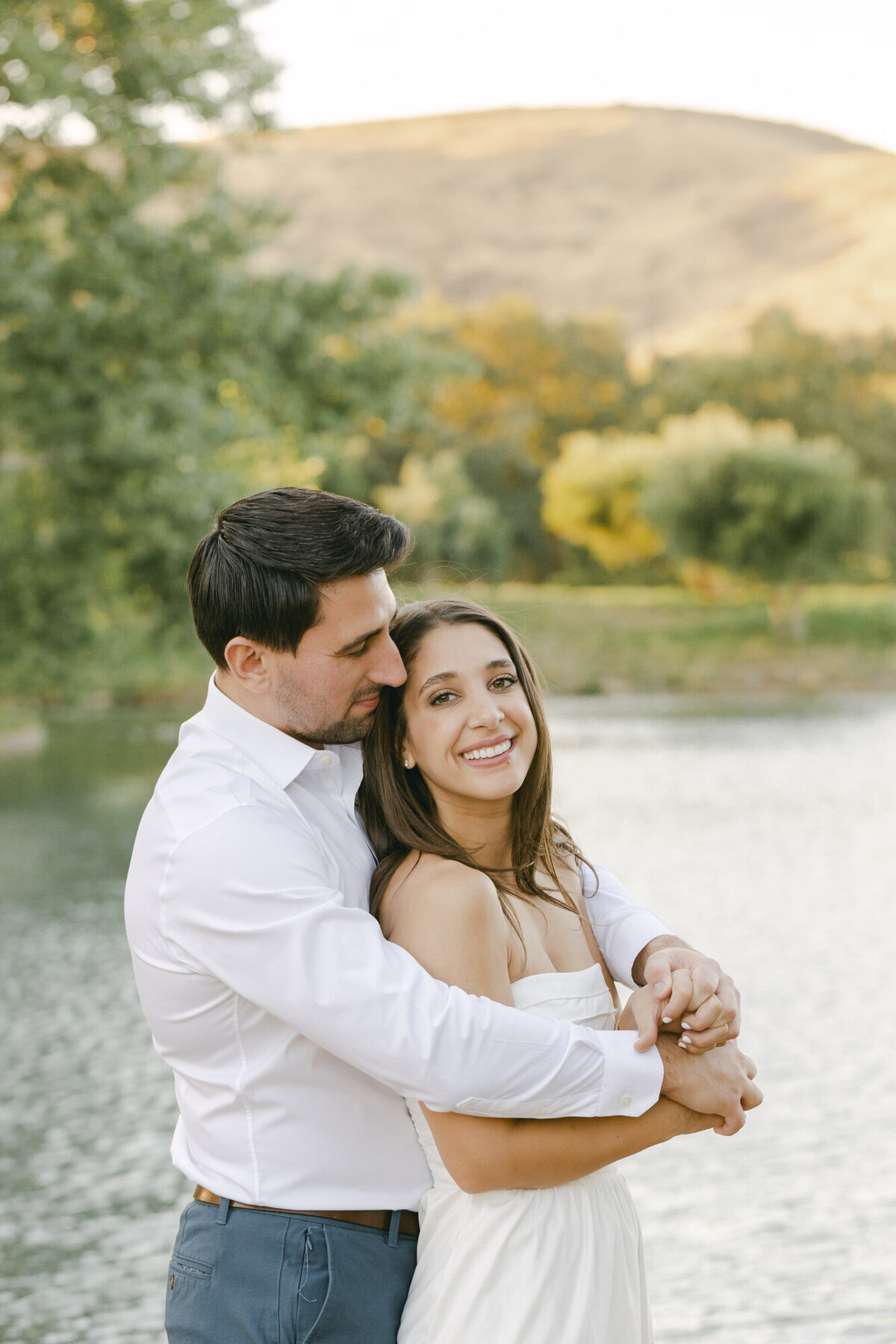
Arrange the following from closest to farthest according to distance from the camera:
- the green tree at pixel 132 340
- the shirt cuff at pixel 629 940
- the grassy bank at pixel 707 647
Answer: the shirt cuff at pixel 629 940, the green tree at pixel 132 340, the grassy bank at pixel 707 647

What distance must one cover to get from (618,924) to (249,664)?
0.72m

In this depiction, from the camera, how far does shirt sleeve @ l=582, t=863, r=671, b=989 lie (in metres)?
2.16

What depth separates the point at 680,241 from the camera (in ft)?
376

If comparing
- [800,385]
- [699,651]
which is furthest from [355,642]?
[800,385]

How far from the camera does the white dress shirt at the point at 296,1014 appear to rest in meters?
1.61

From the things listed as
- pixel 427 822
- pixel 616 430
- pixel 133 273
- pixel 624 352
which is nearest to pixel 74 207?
pixel 133 273

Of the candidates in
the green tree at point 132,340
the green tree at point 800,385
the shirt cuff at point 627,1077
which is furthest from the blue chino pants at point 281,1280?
the green tree at point 800,385

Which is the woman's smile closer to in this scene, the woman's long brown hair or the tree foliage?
the woman's long brown hair

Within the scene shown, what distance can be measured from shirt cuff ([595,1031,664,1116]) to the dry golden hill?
101 m

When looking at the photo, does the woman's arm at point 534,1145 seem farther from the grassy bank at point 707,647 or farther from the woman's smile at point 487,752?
the grassy bank at point 707,647

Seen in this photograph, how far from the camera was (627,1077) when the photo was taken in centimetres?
174

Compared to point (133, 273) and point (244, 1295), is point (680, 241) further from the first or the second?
point (244, 1295)

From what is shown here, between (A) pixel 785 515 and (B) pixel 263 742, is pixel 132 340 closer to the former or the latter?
(B) pixel 263 742

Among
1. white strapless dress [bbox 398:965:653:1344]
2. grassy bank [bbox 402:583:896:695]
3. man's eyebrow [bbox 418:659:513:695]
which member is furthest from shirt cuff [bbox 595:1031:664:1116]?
grassy bank [bbox 402:583:896:695]
